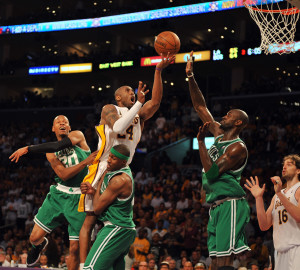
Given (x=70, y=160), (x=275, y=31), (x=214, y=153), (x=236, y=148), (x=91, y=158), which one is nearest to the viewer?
(x=236, y=148)

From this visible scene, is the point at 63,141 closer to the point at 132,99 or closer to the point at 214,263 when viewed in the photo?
the point at 132,99

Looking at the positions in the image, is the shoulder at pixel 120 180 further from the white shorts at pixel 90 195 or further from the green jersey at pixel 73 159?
the green jersey at pixel 73 159

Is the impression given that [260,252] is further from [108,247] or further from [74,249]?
[108,247]

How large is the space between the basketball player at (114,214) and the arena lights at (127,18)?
16215 millimetres

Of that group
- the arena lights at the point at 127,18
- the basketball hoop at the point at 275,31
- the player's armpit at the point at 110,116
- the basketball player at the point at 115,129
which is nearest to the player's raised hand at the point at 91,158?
the basketball player at the point at 115,129

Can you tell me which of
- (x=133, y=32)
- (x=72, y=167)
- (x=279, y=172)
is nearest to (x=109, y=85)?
(x=133, y=32)

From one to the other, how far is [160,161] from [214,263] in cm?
1185

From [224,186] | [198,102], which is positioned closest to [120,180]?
[224,186]

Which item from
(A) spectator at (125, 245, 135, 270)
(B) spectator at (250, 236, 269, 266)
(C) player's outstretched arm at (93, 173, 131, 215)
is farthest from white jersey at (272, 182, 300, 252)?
(A) spectator at (125, 245, 135, 270)

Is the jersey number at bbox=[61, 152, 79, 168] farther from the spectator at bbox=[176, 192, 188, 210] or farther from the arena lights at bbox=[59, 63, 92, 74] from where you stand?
the arena lights at bbox=[59, 63, 92, 74]

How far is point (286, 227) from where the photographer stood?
5094 mm

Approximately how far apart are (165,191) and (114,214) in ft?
30.2

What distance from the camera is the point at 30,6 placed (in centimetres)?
2978

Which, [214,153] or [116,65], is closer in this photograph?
[214,153]
